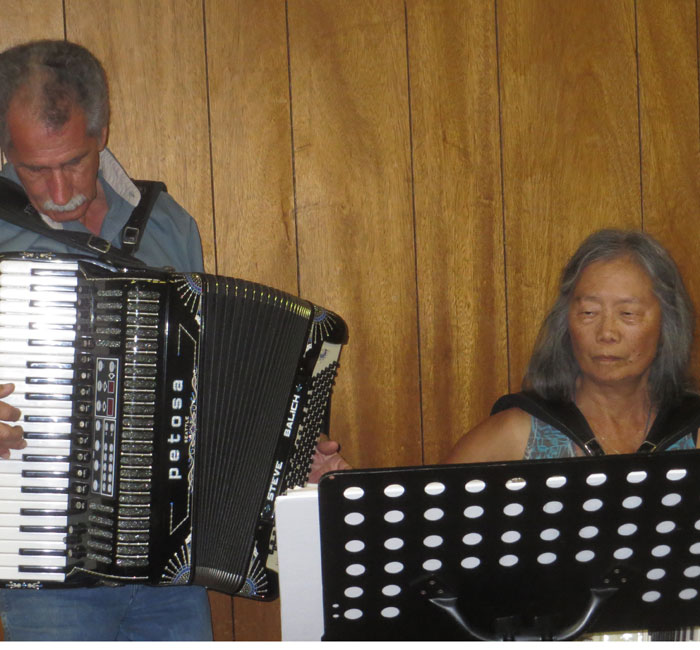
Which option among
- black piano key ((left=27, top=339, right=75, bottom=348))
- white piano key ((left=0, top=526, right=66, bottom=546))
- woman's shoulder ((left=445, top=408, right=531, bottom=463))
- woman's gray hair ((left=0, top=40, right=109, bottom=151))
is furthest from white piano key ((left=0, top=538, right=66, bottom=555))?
woman's shoulder ((left=445, top=408, right=531, bottom=463))

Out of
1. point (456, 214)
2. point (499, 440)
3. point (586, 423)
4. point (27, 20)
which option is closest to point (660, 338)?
point (586, 423)

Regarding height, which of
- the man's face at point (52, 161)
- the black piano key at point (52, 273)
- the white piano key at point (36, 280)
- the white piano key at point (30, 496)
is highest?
the man's face at point (52, 161)

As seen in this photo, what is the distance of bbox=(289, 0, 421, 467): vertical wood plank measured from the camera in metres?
2.07

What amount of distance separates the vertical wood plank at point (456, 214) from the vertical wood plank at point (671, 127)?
41 cm

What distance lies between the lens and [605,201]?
221cm

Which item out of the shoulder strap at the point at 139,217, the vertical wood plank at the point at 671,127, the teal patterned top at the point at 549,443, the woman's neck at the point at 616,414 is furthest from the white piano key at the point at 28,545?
the vertical wood plank at the point at 671,127

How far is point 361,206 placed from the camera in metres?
2.13

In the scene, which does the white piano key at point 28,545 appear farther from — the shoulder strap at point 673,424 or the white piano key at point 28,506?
the shoulder strap at point 673,424

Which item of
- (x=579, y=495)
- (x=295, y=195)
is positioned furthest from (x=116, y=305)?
(x=295, y=195)

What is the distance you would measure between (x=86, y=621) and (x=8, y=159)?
2.82ft

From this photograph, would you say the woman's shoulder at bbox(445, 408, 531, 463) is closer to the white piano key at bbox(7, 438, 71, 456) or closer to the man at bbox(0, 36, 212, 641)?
the man at bbox(0, 36, 212, 641)

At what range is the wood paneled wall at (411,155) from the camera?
204 cm

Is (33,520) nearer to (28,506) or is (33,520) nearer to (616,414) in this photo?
(28,506)

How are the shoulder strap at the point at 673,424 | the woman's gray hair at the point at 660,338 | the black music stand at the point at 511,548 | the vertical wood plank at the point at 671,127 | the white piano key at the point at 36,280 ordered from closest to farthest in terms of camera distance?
the black music stand at the point at 511,548 → the white piano key at the point at 36,280 → the shoulder strap at the point at 673,424 → the woman's gray hair at the point at 660,338 → the vertical wood plank at the point at 671,127
